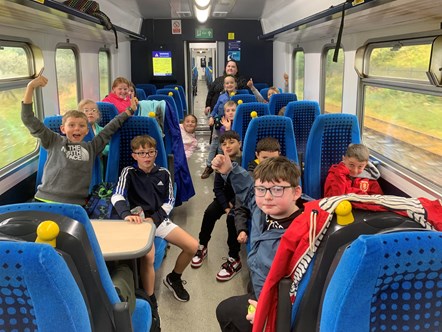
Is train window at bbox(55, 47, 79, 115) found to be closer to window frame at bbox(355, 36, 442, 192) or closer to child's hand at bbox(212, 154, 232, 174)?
child's hand at bbox(212, 154, 232, 174)

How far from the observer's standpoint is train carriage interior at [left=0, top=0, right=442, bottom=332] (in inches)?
45.7

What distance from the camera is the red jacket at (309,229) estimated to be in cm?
128

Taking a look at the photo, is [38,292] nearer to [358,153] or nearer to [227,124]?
[358,153]

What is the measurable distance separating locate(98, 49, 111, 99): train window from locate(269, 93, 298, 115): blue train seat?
369 centimetres

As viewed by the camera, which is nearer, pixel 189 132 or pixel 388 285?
pixel 388 285

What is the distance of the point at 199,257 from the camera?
12.7 ft

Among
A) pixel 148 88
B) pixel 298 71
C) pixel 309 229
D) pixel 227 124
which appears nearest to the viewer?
pixel 309 229

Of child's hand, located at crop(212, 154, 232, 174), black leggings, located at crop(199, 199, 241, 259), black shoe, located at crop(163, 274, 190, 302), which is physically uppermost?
child's hand, located at crop(212, 154, 232, 174)

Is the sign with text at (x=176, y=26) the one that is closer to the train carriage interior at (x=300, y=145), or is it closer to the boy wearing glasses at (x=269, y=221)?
the train carriage interior at (x=300, y=145)

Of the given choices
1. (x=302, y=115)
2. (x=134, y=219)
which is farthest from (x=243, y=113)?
(x=134, y=219)

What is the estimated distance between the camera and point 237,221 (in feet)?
10.1

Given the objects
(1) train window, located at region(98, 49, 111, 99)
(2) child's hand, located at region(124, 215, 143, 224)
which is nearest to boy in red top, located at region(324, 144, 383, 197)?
(2) child's hand, located at region(124, 215, 143, 224)

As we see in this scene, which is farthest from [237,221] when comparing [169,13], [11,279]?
[169,13]

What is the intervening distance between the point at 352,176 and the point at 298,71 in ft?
20.2
